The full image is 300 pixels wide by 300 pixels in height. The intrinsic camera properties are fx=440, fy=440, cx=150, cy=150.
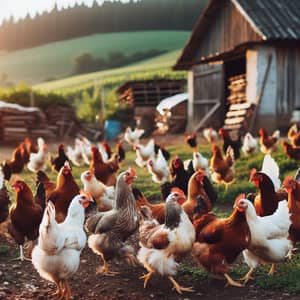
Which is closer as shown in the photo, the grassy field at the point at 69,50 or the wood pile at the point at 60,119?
the wood pile at the point at 60,119

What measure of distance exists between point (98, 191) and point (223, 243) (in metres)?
2.68

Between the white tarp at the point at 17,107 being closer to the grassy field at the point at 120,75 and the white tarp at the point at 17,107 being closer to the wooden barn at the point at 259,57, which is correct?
the grassy field at the point at 120,75

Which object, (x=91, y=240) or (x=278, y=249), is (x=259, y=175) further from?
(x=91, y=240)

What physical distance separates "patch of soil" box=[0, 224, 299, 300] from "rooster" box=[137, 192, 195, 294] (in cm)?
13

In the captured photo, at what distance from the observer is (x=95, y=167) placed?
8.39 m

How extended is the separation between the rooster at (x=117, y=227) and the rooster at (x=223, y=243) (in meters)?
0.83

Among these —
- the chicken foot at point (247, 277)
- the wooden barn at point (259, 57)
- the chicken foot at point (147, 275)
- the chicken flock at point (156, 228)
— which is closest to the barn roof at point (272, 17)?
the wooden barn at point (259, 57)

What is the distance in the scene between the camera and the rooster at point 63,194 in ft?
17.5

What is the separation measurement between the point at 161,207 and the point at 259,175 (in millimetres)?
1222

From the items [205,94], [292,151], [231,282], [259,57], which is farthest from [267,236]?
[205,94]

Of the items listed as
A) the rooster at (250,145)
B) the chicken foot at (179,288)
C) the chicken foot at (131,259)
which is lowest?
the chicken foot at (179,288)

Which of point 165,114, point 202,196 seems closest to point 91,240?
point 202,196

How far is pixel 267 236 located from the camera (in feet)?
14.1

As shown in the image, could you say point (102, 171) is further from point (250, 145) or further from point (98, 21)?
point (98, 21)
